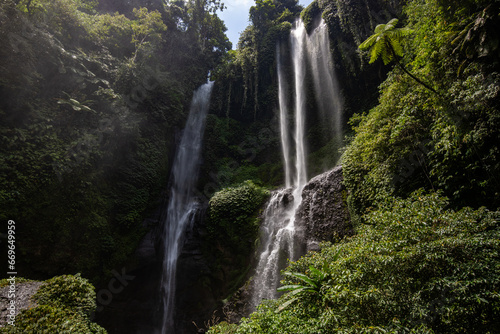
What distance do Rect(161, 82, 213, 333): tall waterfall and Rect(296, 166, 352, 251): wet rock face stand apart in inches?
289

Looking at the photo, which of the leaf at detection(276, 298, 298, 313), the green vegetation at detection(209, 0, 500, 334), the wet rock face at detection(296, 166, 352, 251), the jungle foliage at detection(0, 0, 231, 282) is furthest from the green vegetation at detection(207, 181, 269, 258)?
the leaf at detection(276, 298, 298, 313)

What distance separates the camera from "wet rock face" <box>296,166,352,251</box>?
829 centimetres

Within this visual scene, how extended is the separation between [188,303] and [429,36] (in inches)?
574

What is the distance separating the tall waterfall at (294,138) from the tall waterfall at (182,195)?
5546 millimetres

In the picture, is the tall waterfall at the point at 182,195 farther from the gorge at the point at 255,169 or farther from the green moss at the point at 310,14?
the green moss at the point at 310,14

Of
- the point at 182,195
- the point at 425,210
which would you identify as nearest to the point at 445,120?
the point at 425,210

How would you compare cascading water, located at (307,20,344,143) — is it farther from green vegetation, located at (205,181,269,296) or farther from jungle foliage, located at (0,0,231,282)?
jungle foliage, located at (0,0,231,282)

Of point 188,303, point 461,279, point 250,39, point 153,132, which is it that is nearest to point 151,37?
point 153,132

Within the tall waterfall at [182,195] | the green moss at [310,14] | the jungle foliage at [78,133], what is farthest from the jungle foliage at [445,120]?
the jungle foliage at [78,133]

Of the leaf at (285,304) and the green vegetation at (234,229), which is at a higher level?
the green vegetation at (234,229)

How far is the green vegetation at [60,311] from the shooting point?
13.8 feet

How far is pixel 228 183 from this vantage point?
54.1ft

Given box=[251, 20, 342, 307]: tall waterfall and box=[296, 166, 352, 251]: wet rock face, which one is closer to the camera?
box=[296, 166, 352, 251]: wet rock face

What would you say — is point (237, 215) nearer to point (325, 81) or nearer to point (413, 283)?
point (413, 283)
